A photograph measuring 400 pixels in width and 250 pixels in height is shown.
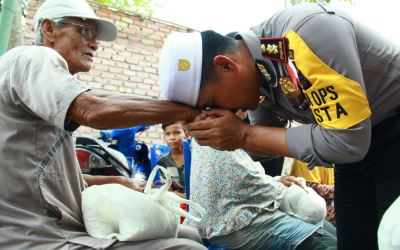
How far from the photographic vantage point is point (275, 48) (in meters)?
1.43

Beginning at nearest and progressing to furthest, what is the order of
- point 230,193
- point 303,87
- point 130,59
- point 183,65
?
point 303,87 < point 183,65 < point 230,193 < point 130,59

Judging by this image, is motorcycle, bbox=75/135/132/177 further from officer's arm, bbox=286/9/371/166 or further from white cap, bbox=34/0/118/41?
officer's arm, bbox=286/9/371/166

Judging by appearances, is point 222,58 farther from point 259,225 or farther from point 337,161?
point 259,225

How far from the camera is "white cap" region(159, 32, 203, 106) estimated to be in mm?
1580

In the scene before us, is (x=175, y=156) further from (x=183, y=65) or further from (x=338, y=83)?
(x=338, y=83)

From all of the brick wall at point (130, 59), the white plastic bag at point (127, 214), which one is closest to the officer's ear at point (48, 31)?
the white plastic bag at point (127, 214)

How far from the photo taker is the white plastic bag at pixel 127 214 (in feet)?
5.17

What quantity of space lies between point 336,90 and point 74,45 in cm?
144

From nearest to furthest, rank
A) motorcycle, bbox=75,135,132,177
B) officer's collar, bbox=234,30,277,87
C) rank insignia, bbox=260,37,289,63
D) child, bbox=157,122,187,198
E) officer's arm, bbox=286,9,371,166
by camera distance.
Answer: officer's arm, bbox=286,9,371,166 < rank insignia, bbox=260,37,289,63 < officer's collar, bbox=234,30,277,87 < motorcycle, bbox=75,135,132,177 < child, bbox=157,122,187,198

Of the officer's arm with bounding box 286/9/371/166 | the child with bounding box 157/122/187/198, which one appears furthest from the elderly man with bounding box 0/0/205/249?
the child with bounding box 157/122/187/198

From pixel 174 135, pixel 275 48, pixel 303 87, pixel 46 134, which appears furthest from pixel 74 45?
pixel 174 135

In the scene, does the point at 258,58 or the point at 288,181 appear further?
the point at 288,181

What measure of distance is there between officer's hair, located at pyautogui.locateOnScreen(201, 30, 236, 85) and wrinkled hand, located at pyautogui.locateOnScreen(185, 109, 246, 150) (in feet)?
0.46

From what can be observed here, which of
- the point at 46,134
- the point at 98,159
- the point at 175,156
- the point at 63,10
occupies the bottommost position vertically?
the point at 175,156
